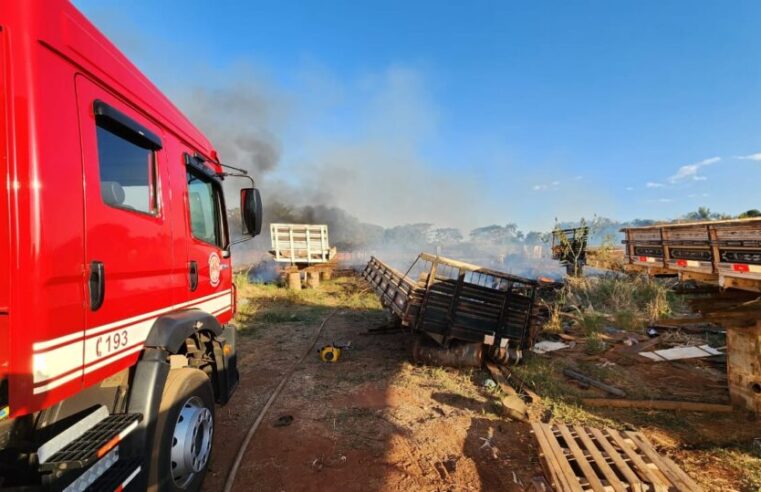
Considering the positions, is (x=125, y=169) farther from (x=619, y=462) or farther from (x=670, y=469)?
(x=670, y=469)

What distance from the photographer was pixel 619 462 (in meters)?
3.19

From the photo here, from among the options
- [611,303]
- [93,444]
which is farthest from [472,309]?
[611,303]

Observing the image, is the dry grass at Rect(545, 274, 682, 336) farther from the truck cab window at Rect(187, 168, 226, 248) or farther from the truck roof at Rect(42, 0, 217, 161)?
the truck roof at Rect(42, 0, 217, 161)

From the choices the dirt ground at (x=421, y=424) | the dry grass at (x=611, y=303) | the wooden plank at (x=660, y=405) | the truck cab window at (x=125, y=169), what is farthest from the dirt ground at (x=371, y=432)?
the dry grass at (x=611, y=303)

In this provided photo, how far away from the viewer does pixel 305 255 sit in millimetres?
14539

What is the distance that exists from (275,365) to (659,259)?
7007 mm

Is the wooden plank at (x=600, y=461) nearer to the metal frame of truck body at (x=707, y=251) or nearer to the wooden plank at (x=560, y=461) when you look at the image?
the wooden plank at (x=560, y=461)

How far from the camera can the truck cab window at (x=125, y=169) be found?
1967 millimetres

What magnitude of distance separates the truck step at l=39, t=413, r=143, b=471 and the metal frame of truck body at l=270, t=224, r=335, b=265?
Result: 12551mm

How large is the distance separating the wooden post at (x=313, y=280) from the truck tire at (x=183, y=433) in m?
11.8

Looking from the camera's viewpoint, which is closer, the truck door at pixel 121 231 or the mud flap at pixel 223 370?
the truck door at pixel 121 231

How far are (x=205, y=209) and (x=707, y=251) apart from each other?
6481mm

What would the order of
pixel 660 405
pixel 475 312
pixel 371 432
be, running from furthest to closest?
pixel 475 312 → pixel 660 405 → pixel 371 432

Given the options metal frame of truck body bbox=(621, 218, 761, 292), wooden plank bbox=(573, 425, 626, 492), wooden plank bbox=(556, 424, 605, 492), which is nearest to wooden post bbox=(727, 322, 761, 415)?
metal frame of truck body bbox=(621, 218, 761, 292)
